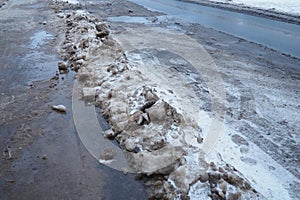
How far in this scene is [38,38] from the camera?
1087 centimetres

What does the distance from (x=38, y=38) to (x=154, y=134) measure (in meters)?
8.59

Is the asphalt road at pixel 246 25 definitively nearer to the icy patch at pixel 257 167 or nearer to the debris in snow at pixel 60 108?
the icy patch at pixel 257 167

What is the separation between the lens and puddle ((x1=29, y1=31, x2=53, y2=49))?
390 inches

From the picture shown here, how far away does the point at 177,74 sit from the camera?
23.2 feet

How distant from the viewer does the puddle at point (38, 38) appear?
991cm

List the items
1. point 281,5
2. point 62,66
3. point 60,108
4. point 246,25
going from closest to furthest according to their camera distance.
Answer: point 60,108
point 62,66
point 246,25
point 281,5

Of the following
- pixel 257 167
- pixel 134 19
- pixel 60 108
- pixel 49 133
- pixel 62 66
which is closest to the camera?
pixel 257 167

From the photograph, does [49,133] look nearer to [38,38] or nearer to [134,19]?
[38,38]

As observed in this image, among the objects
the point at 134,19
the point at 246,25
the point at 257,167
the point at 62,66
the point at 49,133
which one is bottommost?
the point at 134,19

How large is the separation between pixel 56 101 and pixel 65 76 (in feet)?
4.74

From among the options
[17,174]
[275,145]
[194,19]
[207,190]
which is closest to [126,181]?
[207,190]

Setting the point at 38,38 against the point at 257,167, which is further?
the point at 38,38

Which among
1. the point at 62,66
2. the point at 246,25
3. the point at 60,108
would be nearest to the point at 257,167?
the point at 60,108

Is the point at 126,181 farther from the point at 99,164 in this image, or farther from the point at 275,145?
the point at 275,145
